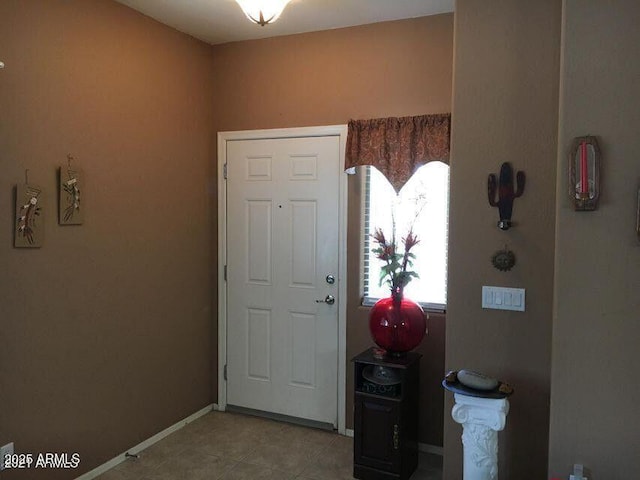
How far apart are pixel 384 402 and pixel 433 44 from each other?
7.03 feet

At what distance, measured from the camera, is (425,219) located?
333 cm

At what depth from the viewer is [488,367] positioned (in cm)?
258

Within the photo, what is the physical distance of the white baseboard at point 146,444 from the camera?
3.01 meters

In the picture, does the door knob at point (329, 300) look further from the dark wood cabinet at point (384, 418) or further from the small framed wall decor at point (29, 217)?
the small framed wall decor at point (29, 217)

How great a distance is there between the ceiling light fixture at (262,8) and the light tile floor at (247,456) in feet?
8.09

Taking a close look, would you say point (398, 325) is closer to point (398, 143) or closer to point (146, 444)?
point (398, 143)

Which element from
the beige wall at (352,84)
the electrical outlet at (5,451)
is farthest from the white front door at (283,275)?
the electrical outlet at (5,451)

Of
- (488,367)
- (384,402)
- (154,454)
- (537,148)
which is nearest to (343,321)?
(384,402)

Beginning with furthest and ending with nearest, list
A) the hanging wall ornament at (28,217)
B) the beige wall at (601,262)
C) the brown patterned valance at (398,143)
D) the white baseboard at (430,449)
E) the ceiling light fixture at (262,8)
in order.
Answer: the white baseboard at (430,449) → the brown patterned valance at (398,143) → the hanging wall ornament at (28,217) → the ceiling light fixture at (262,8) → the beige wall at (601,262)

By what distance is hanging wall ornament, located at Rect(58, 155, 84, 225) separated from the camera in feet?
9.14

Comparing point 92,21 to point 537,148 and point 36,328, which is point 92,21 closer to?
point 36,328

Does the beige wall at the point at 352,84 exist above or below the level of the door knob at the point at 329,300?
above

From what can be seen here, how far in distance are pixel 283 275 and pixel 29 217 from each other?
1.67 metres

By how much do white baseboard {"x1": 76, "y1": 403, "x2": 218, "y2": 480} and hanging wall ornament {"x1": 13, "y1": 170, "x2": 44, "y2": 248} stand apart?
1333mm
